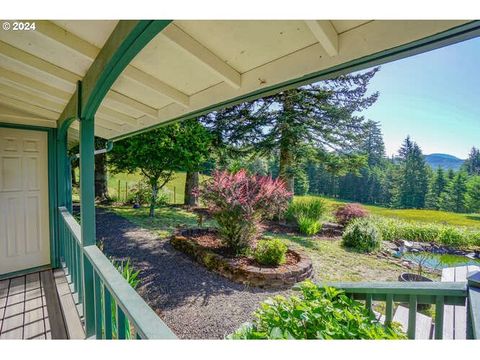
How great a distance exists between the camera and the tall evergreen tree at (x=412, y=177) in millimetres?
10281

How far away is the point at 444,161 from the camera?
9.26m

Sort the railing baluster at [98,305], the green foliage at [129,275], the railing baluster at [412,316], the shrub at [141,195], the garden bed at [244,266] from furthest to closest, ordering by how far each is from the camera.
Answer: the shrub at [141,195] < the garden bed at [244,266] < the green foliage at [129,275] < the railing baluster at [98,305] < the railing baluster at [412,316]

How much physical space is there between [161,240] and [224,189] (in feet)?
7.63

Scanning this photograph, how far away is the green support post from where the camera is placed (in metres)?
1.89

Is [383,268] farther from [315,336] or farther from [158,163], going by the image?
[158,163]

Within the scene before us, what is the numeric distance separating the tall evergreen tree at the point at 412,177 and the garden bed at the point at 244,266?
819cm

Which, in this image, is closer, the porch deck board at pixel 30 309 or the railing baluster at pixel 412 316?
the railing baluster at pixel 412 316

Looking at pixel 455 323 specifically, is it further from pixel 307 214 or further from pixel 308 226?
pixel 307 214

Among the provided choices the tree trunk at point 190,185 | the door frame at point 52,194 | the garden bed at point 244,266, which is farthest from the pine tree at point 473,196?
the door frame at point 52,194

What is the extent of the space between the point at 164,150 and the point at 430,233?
7947 millimetres

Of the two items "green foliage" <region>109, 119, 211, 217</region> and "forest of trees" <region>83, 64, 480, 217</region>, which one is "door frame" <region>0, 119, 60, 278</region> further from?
"forest of trees" <region>83, 64, 480, 217</region>

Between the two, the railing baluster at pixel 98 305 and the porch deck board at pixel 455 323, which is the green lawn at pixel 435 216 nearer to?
the porch deck board at pixel 455 323

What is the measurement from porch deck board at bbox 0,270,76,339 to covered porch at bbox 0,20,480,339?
0.13 feet

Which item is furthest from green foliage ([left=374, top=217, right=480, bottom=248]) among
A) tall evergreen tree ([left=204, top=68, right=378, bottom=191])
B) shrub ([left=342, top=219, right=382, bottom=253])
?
tall evergreen tree ([left=204, top=68, right=378, bottom=191])
